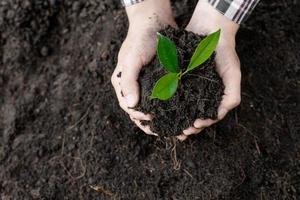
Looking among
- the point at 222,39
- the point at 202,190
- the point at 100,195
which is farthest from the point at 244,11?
the point at 100,195

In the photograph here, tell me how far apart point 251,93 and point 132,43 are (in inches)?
20.3

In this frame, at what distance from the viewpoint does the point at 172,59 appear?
3.62 ft

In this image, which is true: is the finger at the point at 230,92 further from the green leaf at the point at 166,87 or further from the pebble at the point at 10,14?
the pebble at the point at 10,14

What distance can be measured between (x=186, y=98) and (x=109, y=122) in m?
0.42

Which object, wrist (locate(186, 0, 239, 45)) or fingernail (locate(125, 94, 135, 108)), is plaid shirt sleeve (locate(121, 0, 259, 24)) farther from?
fingernail (locate(125, 94, 135, 108))

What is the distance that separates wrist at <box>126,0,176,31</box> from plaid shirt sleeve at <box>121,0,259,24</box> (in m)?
0.16

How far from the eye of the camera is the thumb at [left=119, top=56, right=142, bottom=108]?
3.92 feet

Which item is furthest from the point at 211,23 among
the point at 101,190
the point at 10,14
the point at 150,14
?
the point at 10,14

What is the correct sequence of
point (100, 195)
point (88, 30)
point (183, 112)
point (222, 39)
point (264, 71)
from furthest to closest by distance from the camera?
1. point (88, 30)
2. point (264, 71)
3. point (100, 195)
4. point (222, 39)
5. point (183, 112)

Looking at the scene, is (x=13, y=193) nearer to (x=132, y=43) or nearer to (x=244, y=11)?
(x=132, y=43)

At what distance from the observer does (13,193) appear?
1.46 m

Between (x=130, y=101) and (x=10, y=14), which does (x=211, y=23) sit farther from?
(x=10, y=14)

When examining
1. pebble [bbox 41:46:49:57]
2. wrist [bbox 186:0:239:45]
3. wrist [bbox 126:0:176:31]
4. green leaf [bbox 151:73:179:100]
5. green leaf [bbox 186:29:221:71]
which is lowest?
pebble [bbox 41:46:49:57]

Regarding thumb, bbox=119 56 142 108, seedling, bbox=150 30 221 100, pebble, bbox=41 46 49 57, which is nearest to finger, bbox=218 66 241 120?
seedling, bbox=150 30 221 100
